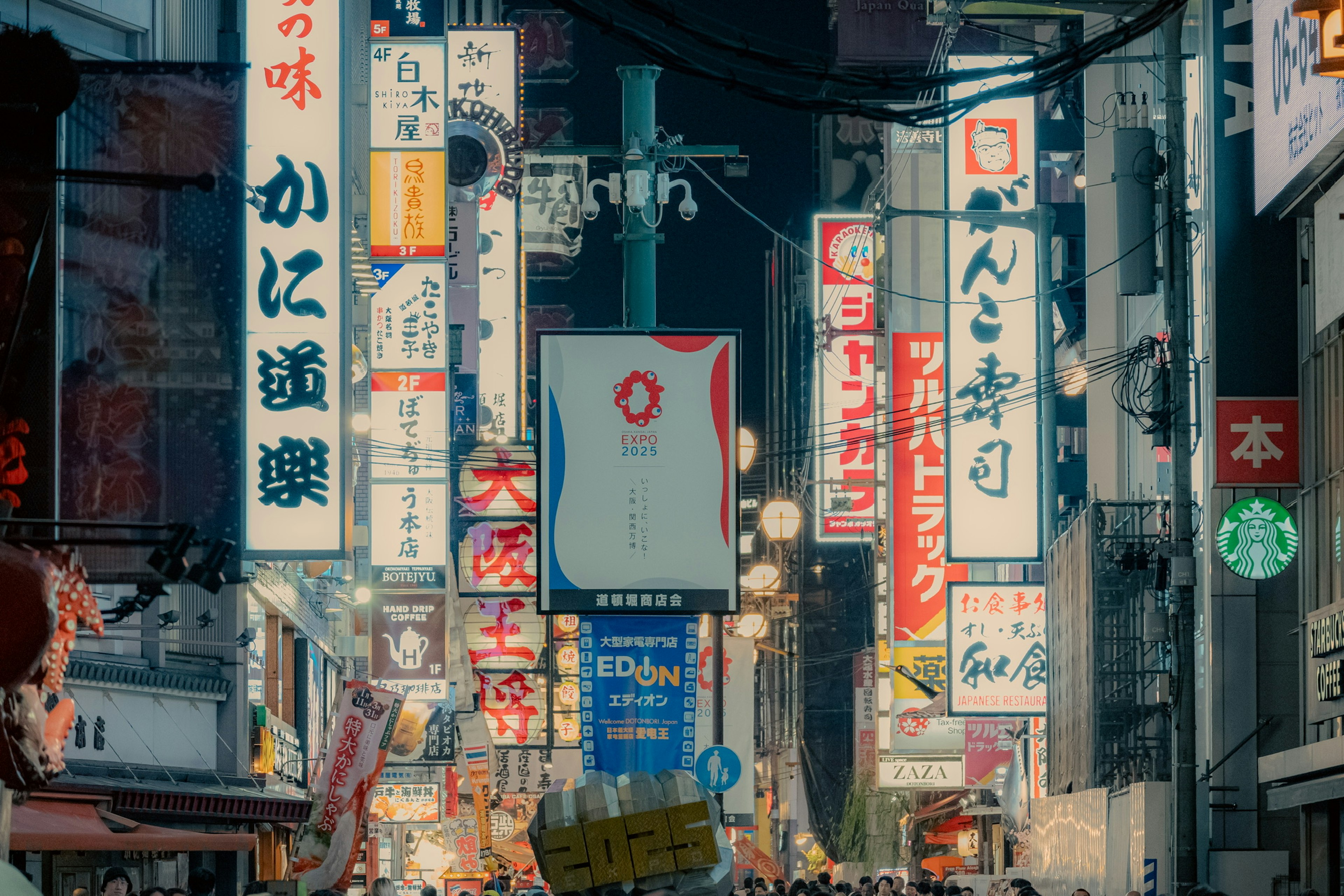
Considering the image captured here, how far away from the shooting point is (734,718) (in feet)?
78.4

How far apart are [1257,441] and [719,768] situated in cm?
714

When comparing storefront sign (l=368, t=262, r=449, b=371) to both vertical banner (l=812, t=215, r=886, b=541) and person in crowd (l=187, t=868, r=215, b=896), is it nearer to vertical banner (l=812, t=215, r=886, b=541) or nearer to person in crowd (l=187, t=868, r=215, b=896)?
vertical banner (l=812, t=215, r=886, b=541)

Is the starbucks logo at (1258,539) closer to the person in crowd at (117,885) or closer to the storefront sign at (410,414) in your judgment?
the person in crowd at (117,885)

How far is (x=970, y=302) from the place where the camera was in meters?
27.1

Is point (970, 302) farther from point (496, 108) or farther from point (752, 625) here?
point (496, 108)

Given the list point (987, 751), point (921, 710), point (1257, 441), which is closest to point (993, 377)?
point (921, 710)

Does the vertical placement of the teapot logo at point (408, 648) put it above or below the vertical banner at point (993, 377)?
below

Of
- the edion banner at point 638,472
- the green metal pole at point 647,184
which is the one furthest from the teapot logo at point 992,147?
→ the edion banner at point 638,472

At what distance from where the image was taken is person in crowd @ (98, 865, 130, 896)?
524 inches

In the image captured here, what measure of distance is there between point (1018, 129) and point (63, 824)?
18.7 m

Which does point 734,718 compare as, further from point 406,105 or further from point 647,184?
point 406,105

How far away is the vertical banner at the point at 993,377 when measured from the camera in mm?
26531

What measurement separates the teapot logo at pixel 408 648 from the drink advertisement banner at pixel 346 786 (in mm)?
8137

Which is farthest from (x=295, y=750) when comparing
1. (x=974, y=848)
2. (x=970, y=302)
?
(x=974, y=848)
